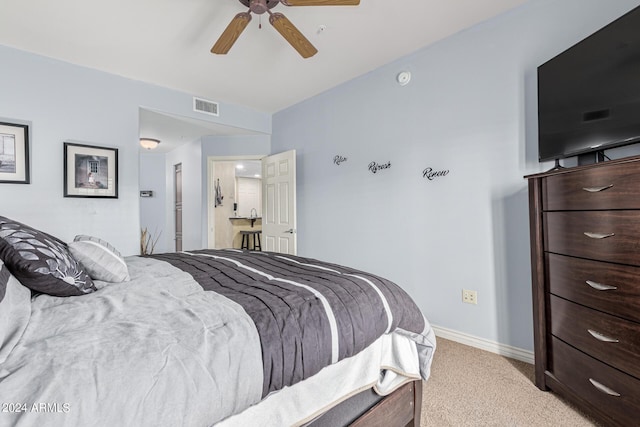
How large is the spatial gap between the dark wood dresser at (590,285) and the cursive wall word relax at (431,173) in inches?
35.5

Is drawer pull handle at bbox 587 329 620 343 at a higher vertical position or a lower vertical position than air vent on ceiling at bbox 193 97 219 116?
lower

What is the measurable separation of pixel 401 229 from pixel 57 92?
11.8 feet

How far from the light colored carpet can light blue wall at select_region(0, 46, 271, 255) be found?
3225 mm

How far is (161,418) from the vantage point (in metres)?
0.64

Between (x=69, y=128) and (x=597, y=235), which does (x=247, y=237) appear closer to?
(x=69, y=128)

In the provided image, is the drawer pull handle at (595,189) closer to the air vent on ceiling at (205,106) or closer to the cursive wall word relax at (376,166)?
the cursive wall word relax at (376,166)

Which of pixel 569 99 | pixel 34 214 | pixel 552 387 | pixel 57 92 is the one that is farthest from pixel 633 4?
pixel 34 214

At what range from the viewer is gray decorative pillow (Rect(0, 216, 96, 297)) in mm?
994

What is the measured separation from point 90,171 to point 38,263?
257 cm

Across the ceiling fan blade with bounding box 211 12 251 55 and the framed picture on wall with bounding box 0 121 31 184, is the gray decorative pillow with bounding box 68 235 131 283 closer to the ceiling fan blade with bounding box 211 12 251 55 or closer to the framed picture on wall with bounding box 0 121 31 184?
the ceiling fan blade with bounding box 211 12 251 55

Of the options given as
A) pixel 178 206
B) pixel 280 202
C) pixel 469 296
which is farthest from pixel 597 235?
pixel 178 206

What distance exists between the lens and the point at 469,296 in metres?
2.54

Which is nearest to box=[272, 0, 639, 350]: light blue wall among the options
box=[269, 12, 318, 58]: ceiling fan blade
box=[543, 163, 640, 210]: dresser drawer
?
box=[543, 163, 640, 210]: dresser drawer

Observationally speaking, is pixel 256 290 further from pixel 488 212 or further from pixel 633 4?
pixel 633 4
